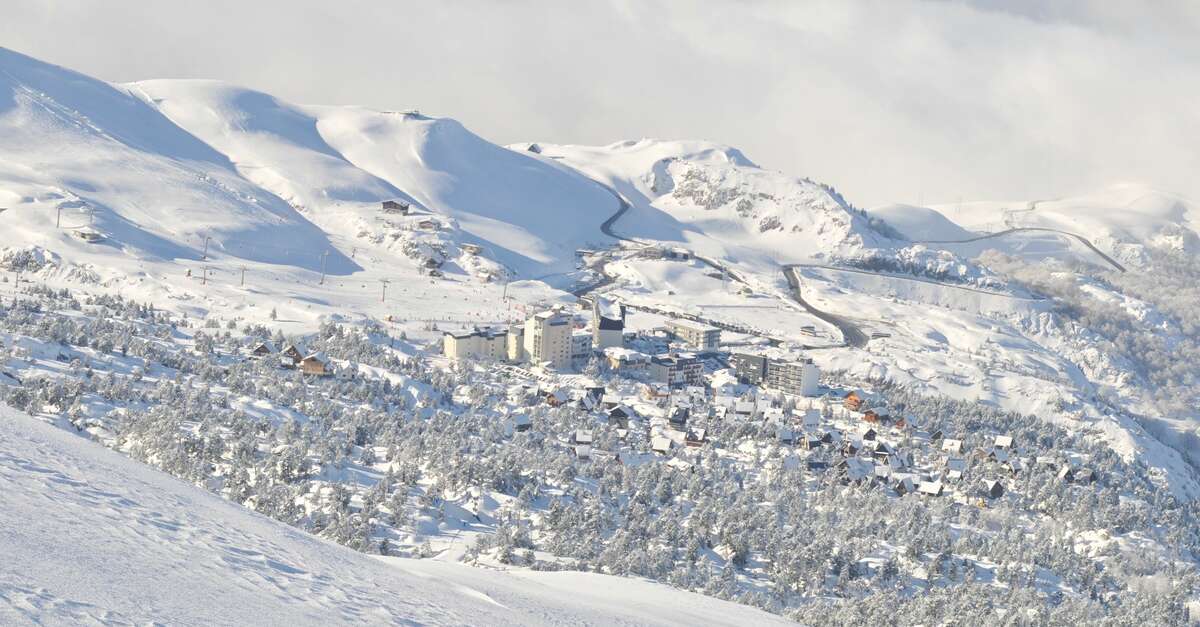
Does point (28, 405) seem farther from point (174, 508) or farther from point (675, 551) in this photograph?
point (174, 508)

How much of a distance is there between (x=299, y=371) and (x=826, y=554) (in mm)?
24524

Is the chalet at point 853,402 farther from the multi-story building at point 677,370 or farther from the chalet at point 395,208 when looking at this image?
the chalet at point 395,208

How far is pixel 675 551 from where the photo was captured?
35219 millimetres

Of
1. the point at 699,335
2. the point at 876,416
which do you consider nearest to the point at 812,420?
the point at 876,416

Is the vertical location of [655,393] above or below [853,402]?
below

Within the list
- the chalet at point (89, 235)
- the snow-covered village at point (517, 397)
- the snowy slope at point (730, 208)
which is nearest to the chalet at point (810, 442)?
the snow-covered village at point (517, 397)

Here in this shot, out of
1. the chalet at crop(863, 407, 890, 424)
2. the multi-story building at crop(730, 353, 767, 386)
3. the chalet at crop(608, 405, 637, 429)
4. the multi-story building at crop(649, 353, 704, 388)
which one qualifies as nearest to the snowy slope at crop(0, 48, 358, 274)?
the multi-story building at crop(649, 353, 704, 388)

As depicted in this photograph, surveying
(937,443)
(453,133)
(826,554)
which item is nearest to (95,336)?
(826,554)

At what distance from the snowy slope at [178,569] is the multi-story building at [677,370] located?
4289 centimetres

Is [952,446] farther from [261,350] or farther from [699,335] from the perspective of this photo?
[261,350]

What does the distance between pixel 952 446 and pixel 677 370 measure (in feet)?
49.1

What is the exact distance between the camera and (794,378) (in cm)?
6419

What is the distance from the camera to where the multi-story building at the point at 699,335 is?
73.6 meters

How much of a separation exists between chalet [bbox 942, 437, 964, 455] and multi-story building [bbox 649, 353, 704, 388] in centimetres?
1335
